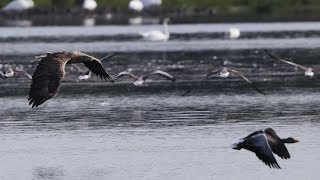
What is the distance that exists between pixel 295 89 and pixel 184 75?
4.95 meters

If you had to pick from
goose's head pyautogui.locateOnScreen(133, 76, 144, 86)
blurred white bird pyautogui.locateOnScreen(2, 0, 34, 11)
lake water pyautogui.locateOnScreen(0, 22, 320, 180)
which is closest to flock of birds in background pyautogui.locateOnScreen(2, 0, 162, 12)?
blurred white bird pyautogui.locateOnScreen(2, 0, 34, 11)

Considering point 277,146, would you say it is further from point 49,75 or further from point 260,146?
point 49,75

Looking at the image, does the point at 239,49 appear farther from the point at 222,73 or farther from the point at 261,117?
the point at 261,117

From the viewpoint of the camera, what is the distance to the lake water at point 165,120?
65.6ft

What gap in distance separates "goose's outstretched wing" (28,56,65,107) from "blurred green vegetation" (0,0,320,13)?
53767 mm

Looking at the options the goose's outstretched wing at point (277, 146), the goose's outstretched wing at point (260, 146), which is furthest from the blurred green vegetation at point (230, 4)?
the goose's outstretched wing at point (260, 146)

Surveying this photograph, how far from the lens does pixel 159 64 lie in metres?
39.1

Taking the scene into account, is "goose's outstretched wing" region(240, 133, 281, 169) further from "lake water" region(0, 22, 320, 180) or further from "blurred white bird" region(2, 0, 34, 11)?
"blurred white bird" region(2, 0, 34, 11)

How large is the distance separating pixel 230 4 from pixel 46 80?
2232 inches

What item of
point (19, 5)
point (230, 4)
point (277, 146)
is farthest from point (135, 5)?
point (277, 146)

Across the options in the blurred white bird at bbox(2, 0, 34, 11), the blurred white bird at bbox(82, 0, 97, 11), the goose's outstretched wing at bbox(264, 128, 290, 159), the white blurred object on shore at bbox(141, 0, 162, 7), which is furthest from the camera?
the white blurred object on shore at bbox(141, 0, 162, 7)

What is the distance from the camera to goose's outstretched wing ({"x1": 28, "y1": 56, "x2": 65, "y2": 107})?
16734 millimetres

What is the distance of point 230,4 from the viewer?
2884 inches

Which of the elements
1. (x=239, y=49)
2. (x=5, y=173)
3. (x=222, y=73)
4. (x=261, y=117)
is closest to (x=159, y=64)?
(x=239, y=49)
